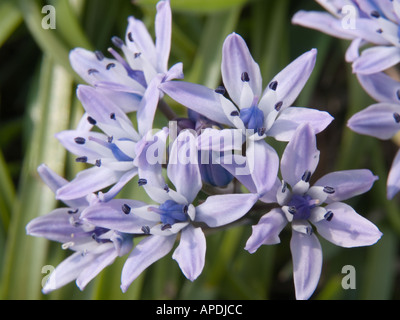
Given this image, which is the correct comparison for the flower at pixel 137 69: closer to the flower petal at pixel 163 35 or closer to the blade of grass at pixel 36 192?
the flower petal at pixel 163 35

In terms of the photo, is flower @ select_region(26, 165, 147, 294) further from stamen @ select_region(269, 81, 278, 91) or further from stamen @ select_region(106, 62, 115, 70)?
stamen @ select_region(269, 81, 278, 91)

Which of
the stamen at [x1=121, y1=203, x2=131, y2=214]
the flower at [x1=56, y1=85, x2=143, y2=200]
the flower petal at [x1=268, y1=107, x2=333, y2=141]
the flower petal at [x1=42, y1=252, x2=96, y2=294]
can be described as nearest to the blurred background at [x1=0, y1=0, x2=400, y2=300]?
the flower petal at [x1=42, y1=252, x2=96, y2=294]

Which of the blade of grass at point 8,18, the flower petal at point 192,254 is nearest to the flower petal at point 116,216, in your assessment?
the flower petal at point 192,254

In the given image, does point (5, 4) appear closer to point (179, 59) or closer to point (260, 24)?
point (179, 59)

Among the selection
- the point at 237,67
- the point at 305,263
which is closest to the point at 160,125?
the point at 237,67

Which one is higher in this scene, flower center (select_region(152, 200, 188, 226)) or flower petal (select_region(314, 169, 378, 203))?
flower petal (select_region(314, 169, 378, 203))

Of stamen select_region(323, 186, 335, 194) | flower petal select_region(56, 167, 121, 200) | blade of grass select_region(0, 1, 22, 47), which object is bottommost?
stamen select_region(323, 186, 335, 194)
